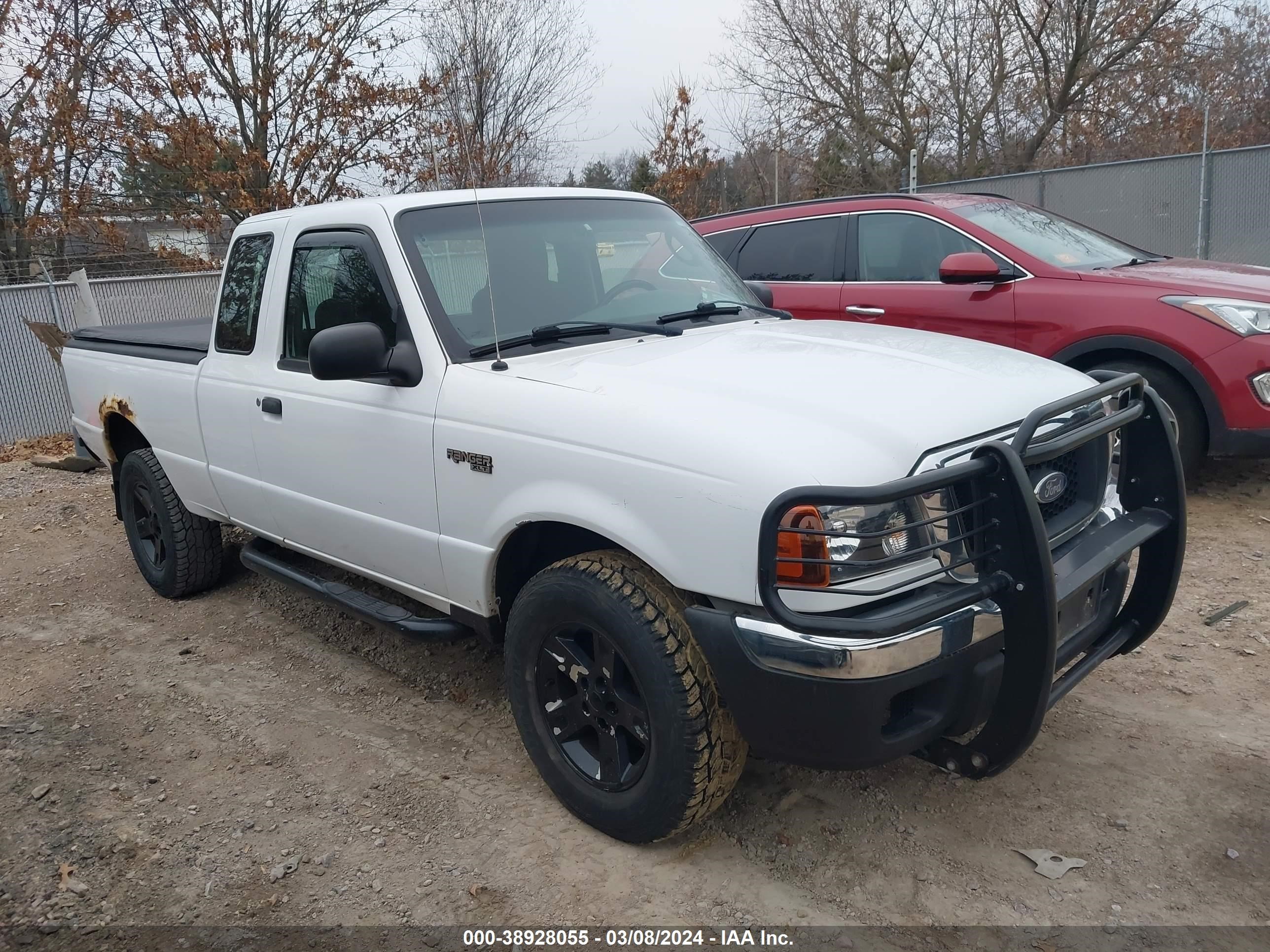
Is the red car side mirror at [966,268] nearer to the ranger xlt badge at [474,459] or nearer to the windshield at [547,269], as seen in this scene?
the windshield at [547,269]

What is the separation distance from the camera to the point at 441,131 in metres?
15.7

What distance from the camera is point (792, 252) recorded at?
6.89m

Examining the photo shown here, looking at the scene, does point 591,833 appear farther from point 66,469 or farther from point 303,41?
point 303,41

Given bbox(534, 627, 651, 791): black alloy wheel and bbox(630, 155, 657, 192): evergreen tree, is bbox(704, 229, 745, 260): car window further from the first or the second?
bbox(630, 155, 657, 192): evergreen tree

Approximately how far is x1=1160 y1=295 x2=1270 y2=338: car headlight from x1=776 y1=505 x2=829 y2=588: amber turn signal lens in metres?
4.07

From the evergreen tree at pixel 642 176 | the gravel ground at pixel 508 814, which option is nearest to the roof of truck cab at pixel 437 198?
the gravel ground at pixel 508 814

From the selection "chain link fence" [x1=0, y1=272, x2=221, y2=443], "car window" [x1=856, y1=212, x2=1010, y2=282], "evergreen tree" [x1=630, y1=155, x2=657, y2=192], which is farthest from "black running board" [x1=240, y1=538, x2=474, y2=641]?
"evergreen tree" [x1=630, y1=155, x2=657, y2=192]

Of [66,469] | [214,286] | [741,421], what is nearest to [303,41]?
[214,286]

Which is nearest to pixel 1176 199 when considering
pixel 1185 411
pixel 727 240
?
pixel 727 240

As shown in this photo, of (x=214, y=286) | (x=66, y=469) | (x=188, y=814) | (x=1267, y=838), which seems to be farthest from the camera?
(x=214, y=286)

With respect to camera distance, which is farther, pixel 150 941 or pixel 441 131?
pixel 441 131

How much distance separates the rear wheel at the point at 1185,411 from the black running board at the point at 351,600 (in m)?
3.96

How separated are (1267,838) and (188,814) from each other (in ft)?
11.0

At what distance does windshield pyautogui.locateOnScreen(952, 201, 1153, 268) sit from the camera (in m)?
6.05
